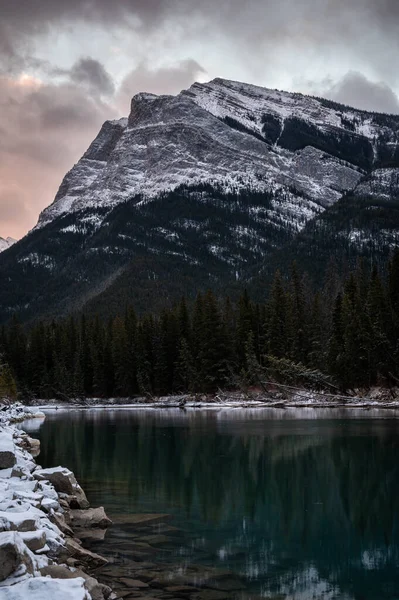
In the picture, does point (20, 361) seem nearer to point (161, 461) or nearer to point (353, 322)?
point (353, 322)

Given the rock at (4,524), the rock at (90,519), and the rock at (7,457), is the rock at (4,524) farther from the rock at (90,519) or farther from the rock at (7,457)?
the rock at (7,457)

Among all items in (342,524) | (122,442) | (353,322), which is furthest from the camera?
(353,322)

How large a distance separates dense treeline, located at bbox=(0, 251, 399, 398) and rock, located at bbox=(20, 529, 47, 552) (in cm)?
5140

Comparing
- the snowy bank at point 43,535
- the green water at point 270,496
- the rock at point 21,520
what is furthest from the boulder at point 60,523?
the rock at point 21,520

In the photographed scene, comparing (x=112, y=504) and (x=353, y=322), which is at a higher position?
(x=353, y=322)

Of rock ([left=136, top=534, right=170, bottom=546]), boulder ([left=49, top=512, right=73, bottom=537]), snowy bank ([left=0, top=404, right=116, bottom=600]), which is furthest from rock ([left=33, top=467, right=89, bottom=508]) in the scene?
rock ([left=136, top=534, right=170, bottom=546])

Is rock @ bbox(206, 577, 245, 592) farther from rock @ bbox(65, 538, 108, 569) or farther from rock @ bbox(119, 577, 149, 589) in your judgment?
rock @ bbox(65, 538, 108, 569)

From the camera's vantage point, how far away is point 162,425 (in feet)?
160

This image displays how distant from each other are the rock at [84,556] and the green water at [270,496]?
1.16 m

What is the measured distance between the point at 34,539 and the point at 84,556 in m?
1.89

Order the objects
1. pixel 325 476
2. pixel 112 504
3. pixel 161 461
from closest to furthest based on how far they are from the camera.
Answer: pixel 112 504
pixel 325 476
pixel 161 461

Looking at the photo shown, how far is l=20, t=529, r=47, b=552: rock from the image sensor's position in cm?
1114

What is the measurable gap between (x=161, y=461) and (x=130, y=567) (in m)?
16.2

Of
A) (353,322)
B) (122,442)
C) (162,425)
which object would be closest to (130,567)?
(122,442)
